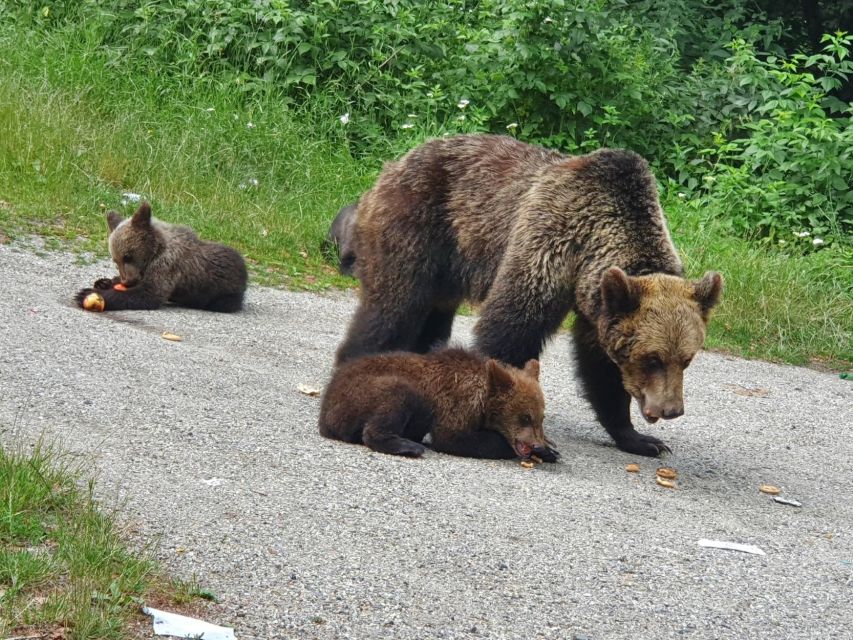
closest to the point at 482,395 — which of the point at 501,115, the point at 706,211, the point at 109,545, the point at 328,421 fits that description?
the point at 328,421

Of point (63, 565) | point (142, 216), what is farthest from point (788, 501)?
point (142, 216)

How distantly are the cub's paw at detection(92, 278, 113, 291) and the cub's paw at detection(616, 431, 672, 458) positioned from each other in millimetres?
3928

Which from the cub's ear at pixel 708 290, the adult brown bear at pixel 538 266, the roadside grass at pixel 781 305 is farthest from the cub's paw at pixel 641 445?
the roadside grass at pixel 781 305

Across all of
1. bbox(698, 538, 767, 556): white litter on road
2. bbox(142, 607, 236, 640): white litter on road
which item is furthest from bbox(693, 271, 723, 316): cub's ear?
bbox(142, 607, 236, 640): white litter on road

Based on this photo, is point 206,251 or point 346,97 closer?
point 206,251

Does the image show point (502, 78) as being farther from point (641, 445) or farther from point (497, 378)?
point (497, 378)

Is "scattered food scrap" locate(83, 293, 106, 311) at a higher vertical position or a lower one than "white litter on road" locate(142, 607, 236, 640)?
lower

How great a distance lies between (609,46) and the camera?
43.9 feet

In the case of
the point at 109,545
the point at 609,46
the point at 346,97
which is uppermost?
the point at 609,46

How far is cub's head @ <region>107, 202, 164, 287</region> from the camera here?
864 centimetres

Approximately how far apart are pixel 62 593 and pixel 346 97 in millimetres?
10544

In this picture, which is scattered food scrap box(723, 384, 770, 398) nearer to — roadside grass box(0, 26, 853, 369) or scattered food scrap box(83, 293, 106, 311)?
roadside grass box(0, 26, 853, 369)

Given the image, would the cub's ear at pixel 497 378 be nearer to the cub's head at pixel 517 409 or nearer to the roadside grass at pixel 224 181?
the cub's head at pixel 517 409

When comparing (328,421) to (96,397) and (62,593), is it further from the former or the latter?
(62,593)
